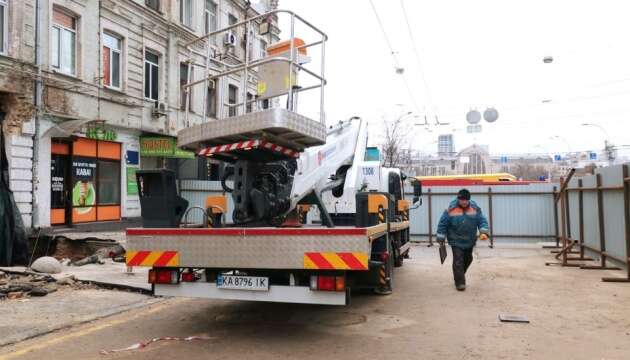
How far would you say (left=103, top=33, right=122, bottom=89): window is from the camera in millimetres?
18859

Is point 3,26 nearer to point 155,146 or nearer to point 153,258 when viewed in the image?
point 155,146

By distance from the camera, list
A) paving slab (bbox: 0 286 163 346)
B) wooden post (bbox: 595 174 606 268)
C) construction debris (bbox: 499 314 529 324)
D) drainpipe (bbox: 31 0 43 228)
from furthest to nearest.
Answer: drainpipe (bbox: 31 0 43 228), wooden post (bbox: 595 174 606 268), construction debris (bbox: 499 314 529 324), paving slab (bbox: 0 286 163 346)

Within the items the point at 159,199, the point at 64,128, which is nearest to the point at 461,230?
the point at 159,199

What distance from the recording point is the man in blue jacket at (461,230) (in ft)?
31.8

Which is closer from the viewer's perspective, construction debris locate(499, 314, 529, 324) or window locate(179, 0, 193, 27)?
construction debris locate(499, 314, 529, 324)

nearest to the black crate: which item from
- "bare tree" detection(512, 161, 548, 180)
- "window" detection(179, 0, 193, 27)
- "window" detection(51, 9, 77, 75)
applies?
"window" detection(51, 9, 77, 75)

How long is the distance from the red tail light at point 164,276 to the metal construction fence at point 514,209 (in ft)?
46.8

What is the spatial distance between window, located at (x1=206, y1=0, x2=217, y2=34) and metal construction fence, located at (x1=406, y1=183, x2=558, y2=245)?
1342 centimetres

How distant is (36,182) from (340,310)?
11.8m

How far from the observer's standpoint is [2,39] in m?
14.7

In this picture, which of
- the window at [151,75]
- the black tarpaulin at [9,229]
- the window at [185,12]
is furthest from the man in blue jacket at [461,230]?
the window at [185,12]

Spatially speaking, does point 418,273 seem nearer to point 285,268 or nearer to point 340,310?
point 340,310

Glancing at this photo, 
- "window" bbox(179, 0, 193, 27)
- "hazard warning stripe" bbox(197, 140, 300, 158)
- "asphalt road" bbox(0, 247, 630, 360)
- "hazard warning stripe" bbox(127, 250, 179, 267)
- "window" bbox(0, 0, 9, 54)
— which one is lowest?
"asphalt road" bbox(0, 247, 630, 360)

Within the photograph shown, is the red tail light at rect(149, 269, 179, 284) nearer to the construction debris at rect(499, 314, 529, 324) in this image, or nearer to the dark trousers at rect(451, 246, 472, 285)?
the construction debris at rect(499, 314, 529, 324)
